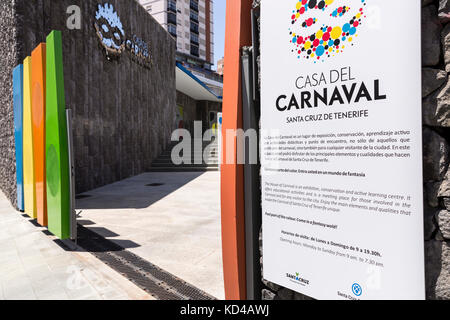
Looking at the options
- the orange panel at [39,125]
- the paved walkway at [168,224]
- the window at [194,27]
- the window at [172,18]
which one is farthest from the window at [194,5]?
the orange panel at [39,125]

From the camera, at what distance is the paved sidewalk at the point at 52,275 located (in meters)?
3.37

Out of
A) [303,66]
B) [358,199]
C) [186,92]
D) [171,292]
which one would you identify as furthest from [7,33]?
[186,92]

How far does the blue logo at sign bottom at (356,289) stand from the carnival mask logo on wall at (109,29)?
12725 millimetres

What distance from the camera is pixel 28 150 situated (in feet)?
21.1

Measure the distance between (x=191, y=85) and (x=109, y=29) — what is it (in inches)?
564

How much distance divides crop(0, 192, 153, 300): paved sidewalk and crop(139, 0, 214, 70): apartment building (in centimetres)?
5205

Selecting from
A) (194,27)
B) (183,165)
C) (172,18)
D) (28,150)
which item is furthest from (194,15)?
(28,150)

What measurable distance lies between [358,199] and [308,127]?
0.59 meters

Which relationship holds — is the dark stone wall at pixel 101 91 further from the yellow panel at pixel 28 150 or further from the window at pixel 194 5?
the window at pixel 194 5

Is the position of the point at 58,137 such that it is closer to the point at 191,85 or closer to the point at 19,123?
the point at 19,123

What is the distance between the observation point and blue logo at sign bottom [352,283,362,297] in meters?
1.87

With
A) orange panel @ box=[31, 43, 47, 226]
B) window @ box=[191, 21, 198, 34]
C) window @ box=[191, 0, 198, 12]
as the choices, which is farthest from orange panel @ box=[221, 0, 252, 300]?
window @ box=[191, 0, 198, 12]

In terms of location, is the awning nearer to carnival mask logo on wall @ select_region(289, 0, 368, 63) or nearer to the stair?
the stair
